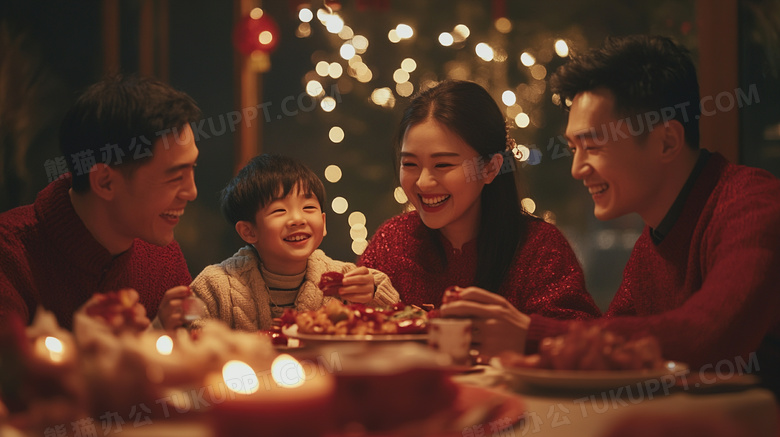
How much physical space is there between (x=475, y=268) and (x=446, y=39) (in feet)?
7.64

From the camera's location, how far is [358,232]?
4.25 metres

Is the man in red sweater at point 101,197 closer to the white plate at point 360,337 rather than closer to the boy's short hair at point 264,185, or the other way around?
the boy's short hair at point 264,185

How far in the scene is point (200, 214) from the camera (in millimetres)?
4242

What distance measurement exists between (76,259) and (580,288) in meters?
1.39

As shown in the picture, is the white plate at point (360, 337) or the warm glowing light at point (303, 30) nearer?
the white plate at point (360, 337)

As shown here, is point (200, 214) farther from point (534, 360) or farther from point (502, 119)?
point (534, 360)

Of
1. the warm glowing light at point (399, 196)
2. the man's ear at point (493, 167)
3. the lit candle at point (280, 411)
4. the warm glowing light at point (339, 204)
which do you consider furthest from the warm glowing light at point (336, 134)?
the lit candle at point (280, 411)

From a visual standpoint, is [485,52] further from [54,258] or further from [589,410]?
[589,410]

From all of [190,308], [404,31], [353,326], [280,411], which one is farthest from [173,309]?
[404,31]

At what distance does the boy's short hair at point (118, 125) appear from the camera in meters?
1.77

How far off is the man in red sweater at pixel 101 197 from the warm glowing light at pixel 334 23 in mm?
2507

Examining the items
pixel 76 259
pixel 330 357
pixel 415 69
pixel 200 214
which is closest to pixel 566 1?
pixel 415 69

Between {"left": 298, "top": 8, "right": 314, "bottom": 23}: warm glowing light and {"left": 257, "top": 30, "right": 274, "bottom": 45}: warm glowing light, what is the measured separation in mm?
469

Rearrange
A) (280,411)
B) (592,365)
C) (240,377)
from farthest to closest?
(592,365) → (240,377) → (280,411)
